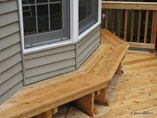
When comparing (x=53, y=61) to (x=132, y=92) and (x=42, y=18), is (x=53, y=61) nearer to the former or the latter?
(x=42, y=18)

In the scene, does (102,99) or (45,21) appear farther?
(102,99)

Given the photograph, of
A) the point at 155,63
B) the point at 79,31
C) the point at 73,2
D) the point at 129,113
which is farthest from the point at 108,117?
the point at 155,63

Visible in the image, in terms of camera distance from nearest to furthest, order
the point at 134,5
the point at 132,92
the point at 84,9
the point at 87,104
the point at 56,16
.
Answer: the point at 56,16 → the point at 87,104 → the point at 84,9 → the point at 132,92 → the point at 134,5

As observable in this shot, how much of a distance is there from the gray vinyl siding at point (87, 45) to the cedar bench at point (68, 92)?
8 centimetres

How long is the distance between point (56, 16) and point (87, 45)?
803 mm

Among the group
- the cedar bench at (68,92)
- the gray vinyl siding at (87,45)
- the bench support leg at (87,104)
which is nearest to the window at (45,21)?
the gray vinyl siding at (87,45)

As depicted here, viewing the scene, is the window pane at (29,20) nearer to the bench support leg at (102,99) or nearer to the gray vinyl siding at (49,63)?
A: the gray vinyl siding at (49,63)

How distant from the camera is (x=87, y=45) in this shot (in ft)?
12.3

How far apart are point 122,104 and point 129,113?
232mm

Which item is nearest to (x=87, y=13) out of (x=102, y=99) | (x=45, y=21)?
(x=45, y=21)

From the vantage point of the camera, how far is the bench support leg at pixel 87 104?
3.17 meters

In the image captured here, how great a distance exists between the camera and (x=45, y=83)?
3.06m

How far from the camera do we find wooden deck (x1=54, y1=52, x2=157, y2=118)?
3.30m

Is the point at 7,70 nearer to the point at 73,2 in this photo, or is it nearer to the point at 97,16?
the point at 73,2
